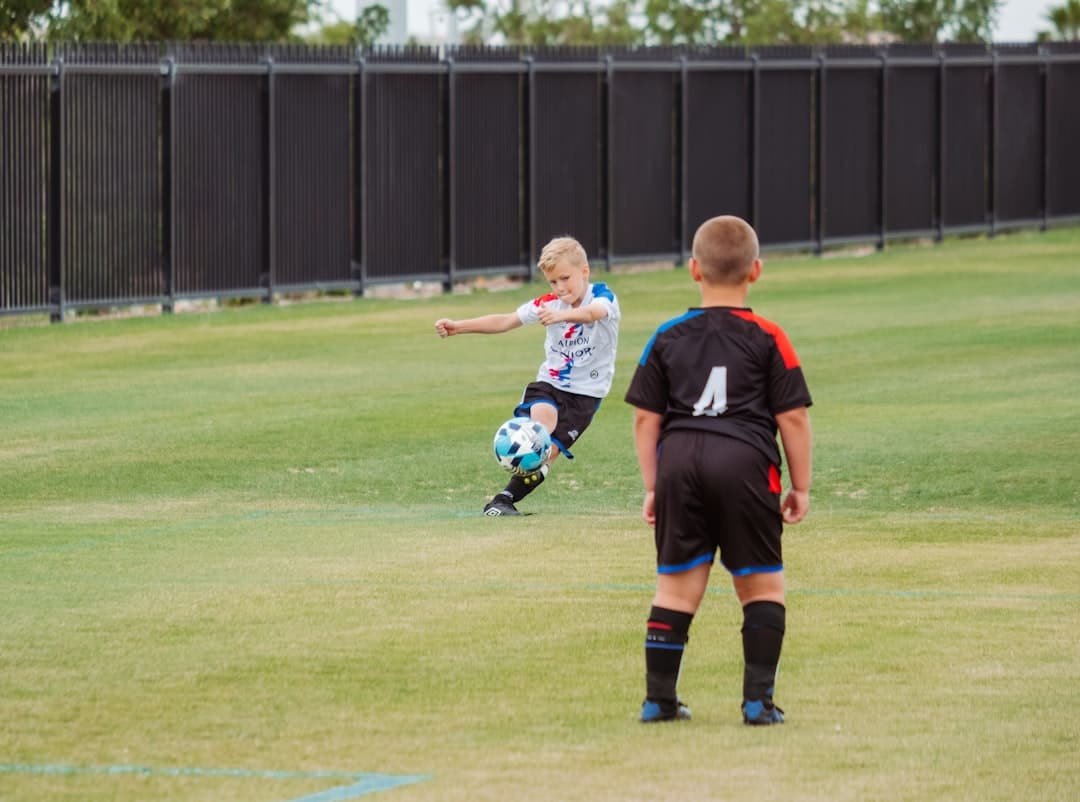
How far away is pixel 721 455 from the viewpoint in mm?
6609

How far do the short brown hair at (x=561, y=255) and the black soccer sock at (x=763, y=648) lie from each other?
15.0 feet

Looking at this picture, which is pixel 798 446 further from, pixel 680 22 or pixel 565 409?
pixel 680 22

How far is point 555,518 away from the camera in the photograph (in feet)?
37.7

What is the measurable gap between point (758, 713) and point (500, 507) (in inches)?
193

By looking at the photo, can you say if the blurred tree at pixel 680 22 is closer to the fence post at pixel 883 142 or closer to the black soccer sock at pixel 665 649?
the fence post at pixel 883 142

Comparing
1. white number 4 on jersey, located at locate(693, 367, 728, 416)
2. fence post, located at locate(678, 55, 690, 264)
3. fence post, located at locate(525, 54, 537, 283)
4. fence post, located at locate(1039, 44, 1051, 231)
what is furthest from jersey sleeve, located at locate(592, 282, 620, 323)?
fence post, located at locate(1039, 44, 1051, 231)

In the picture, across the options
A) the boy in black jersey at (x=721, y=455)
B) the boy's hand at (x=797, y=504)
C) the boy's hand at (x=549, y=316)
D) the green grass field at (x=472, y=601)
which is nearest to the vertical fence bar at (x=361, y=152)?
the green grass field at (x=472, y=601)

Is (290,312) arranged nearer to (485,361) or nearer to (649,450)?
(485,361)

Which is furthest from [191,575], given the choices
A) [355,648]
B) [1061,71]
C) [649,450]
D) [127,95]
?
[1061,71]

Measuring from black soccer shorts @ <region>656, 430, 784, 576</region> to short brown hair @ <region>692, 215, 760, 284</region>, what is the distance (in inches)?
18.9

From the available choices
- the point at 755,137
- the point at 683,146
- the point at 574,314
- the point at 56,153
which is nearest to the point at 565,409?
the point at 574,314

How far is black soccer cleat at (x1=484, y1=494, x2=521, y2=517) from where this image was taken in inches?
→ 452

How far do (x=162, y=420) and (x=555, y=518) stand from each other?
16.4ft

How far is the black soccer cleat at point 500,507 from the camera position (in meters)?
11.5
